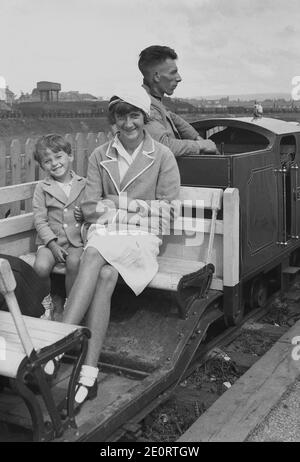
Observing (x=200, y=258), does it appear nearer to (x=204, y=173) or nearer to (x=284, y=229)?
(x=204, y=173)

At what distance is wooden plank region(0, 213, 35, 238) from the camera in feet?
14.1

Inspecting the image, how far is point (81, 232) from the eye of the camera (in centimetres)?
432

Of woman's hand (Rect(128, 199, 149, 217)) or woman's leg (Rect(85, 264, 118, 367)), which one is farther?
woman's hand (Rect(128, 199, 149, 217))

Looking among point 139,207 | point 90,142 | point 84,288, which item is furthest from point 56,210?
point 90,142

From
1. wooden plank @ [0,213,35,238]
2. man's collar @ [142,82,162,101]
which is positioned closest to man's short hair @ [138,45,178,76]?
man's collar @ [142,82,162,101]

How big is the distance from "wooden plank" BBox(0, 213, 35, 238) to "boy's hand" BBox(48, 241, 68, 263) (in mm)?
316

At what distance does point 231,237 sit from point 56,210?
4.07 feet

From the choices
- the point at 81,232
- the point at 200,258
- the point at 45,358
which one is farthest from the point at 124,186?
the point at 45,358

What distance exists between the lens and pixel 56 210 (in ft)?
14.4

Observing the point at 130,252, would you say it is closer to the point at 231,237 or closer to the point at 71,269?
the point at 71,269

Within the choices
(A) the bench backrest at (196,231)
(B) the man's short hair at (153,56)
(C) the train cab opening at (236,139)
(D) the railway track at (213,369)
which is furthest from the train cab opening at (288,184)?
(B) the man's short hair at (153,56)

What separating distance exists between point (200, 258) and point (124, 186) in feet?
2.66

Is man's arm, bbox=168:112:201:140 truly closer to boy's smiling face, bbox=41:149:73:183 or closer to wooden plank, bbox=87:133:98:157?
boy's smiling face, bbox=41:149:73:183

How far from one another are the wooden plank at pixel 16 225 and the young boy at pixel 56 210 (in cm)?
15
